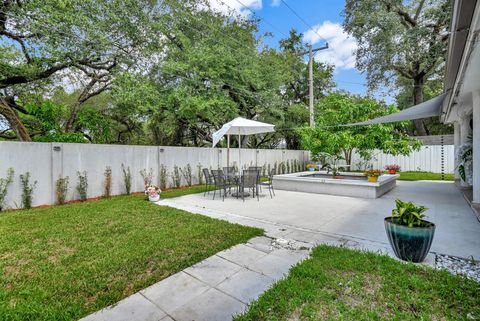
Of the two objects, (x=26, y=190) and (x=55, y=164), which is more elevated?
(x=55, y=164)

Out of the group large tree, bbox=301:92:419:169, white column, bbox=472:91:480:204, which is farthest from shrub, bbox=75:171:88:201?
white column, bbox=472:91:480:204

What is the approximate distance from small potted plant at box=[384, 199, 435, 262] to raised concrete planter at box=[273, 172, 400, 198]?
4.46m

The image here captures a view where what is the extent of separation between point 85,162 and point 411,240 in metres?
8.00

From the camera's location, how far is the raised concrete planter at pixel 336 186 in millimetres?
7207

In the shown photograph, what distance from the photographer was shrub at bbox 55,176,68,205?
6.48 m

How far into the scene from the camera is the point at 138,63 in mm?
10797

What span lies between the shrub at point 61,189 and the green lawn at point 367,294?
6.68 m

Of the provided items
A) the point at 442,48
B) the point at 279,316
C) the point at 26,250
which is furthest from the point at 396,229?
the point at 442,48

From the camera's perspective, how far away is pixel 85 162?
707 centimetres

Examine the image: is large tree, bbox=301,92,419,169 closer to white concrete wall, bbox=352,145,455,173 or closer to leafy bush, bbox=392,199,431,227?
white concrete wall, bbox=352,145,455,173

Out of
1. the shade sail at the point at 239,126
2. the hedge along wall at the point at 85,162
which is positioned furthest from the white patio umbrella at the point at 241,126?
the hedge along wall at the point at 85,162

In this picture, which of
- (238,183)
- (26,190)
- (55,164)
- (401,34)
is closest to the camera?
(26,190)

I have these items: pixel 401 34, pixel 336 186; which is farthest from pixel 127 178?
pixel 401 34

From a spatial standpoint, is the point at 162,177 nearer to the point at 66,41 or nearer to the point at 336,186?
the point at 66,41
